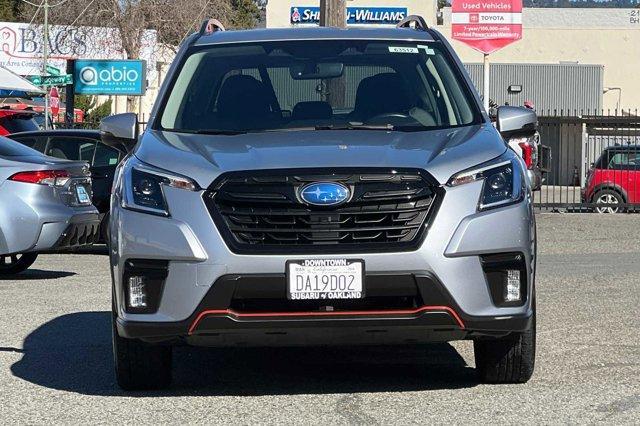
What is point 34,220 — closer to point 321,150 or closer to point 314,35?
point 314,35

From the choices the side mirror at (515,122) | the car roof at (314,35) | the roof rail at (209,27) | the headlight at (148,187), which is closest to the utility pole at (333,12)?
the roof rail at (209,27)

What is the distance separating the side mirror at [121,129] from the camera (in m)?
7.53

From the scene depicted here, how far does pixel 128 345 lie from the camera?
22.4ft

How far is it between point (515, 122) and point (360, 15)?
40194 millimetres

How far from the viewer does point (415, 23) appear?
8789 millimetres

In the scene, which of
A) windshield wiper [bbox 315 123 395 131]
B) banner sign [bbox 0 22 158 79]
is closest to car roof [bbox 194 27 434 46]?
windshield wiper [bbox 315 123 395 131]

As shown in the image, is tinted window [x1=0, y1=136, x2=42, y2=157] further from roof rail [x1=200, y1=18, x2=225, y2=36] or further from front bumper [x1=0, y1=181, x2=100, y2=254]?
roof rail [x1=200, y1=18, x2=225, y2=36]

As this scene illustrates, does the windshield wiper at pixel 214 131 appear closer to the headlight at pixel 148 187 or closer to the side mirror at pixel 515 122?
the headlight at pixel 148 187

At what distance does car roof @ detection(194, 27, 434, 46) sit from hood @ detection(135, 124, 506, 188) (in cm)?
104

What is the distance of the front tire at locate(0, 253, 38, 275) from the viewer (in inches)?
571

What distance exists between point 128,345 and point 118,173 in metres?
0.87

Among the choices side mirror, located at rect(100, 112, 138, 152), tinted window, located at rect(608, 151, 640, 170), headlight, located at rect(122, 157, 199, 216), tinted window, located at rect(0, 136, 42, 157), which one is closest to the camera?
headlight, located at rect(122, 157, 199, 216)

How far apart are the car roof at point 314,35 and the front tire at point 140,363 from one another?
79.8 inches

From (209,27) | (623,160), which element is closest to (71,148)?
(209,27)
